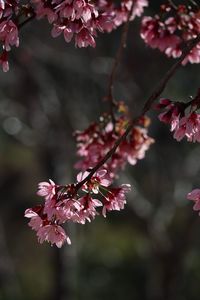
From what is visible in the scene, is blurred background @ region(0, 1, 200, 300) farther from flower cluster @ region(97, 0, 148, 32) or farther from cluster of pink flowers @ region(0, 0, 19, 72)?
cluster of pink flowers @ region(0, 0, 19, 72)

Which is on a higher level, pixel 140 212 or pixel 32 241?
pixel 32 241

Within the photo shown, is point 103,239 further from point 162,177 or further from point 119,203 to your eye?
point 119,203

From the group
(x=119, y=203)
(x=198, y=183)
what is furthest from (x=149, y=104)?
(x=198, y=183)

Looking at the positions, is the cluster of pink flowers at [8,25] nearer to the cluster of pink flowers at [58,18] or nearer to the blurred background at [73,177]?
the cluster of pink flowers at [58,18]

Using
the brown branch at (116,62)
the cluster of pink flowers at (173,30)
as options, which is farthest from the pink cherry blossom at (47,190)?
the cluster of pink flowers at (173,30)


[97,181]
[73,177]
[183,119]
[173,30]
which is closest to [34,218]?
[97,181]
